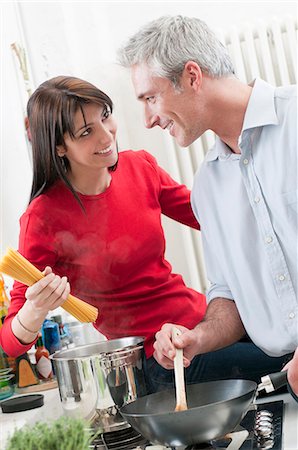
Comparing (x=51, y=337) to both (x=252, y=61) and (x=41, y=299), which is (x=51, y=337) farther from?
(x=252, y=61)

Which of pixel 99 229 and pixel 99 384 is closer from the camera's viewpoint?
pixel 99 384

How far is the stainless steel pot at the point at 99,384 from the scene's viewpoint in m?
1.39

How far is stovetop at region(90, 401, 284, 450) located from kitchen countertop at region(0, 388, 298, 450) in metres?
0.01

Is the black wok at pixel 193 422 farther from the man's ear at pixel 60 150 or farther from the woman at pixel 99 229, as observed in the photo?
the man's ear at pixel 60 150

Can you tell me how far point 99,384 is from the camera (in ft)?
4.58

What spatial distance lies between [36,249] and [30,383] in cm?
36

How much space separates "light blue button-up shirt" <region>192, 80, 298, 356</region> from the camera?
1.60 m

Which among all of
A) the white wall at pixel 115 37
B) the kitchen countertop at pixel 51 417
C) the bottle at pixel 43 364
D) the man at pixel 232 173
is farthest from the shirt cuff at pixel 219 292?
the white wall at pixel 115 37

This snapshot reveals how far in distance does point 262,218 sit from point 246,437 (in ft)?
1.63

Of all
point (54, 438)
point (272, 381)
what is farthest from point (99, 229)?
point (54, 438)

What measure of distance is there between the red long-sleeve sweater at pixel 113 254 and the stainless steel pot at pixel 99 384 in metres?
0.39

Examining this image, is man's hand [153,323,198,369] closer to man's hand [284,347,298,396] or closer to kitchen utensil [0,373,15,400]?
man's hand [284,347,298,396]

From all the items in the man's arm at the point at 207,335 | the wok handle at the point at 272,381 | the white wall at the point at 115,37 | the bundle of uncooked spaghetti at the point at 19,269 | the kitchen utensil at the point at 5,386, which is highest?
the white wall at the point at 115,37

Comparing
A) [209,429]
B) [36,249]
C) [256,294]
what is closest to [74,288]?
[36,249]
